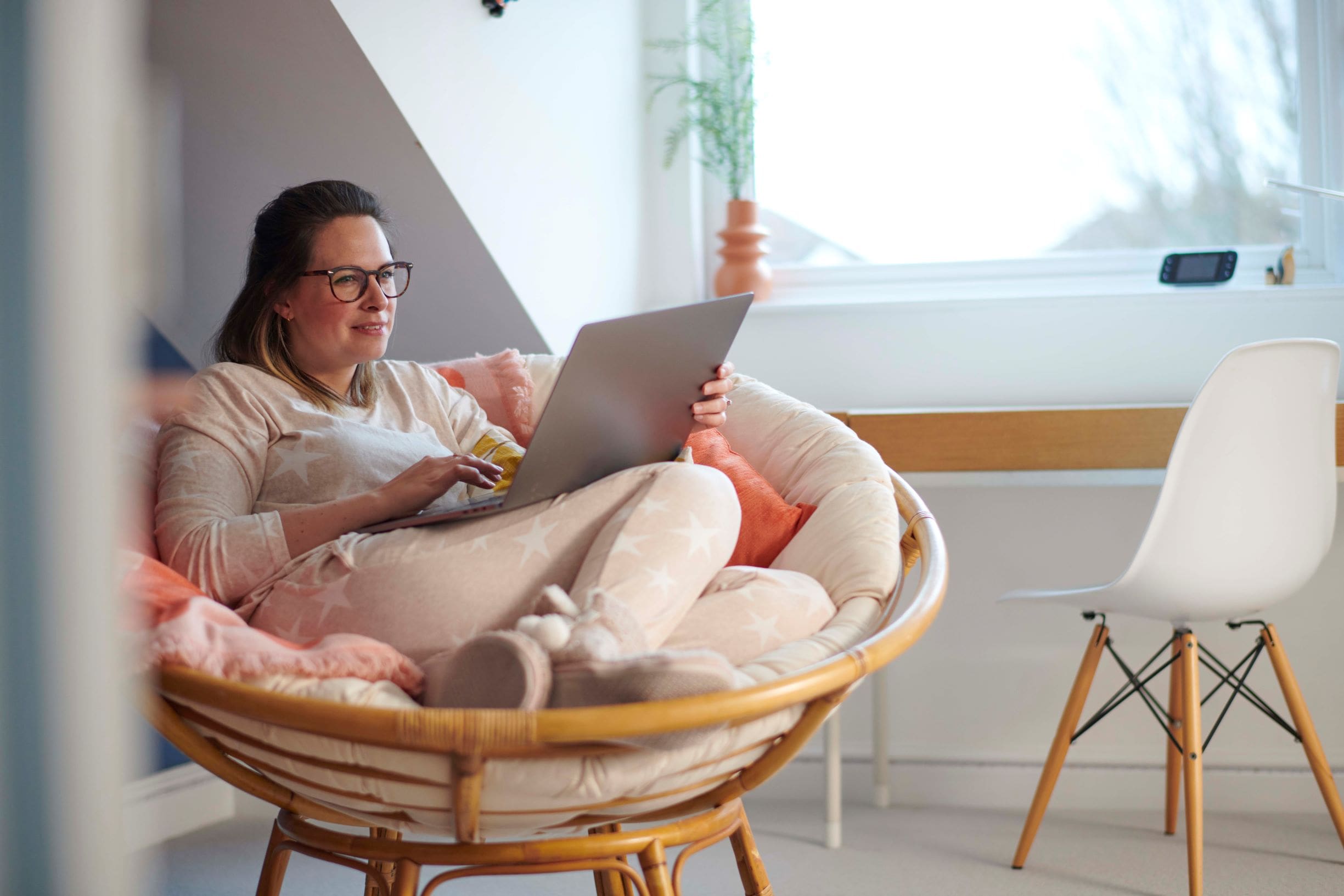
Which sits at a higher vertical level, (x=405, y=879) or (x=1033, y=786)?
(x=405, y=879)

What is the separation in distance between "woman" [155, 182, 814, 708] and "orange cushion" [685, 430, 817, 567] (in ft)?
0.31

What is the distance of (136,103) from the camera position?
0.81ft

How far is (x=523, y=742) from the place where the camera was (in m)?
0.68

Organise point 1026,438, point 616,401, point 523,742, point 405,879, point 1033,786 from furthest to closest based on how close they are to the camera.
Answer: point 1033,786 → point 1026,438 → point 616,401 → point 405,879 → point 523,742

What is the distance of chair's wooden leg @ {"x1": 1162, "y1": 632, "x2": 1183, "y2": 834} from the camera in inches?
69.3

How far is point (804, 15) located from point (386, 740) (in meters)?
2.19

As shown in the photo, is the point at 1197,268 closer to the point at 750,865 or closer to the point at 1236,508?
the point at 1236,508

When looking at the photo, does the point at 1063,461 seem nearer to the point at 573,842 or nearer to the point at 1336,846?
the point at 1336,846

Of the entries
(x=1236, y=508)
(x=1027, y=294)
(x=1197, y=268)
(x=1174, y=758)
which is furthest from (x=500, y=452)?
(x=1197, y=268)

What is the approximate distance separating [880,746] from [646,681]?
144 cm

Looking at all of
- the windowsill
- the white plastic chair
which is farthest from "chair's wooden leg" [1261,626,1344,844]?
the windowsill

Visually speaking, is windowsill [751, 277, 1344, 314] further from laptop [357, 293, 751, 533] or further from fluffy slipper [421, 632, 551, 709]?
fluffy slipper [421, 632, 551, 709]

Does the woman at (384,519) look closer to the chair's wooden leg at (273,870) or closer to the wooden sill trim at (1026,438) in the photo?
the chair's wooden leg at (273,870)

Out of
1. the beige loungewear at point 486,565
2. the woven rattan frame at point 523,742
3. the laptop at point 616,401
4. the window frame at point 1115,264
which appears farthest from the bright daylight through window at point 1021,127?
the beige loungewear at point 486,565
